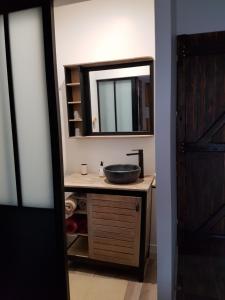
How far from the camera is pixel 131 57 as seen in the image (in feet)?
8.30

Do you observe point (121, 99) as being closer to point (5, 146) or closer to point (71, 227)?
point (71, 227)

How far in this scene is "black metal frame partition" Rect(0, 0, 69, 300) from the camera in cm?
124

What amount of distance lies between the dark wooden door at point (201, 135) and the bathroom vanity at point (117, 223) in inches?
19.6

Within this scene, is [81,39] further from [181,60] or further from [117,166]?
[117,166]

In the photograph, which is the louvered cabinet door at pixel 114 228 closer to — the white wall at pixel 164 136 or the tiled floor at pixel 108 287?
the tiled floor at pixel 108 287

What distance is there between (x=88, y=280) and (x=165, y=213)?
49.6 inches

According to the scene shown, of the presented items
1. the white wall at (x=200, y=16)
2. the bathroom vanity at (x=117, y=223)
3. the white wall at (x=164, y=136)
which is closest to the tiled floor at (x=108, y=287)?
the bathroom vanity at (x=117, y=223)

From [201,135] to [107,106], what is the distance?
1.07 m

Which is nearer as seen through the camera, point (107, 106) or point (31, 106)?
point (31, 106)

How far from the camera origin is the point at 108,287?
2.21 m

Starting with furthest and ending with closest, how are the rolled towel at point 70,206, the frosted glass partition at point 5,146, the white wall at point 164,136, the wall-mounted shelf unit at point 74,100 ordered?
1. the wall-mounted shelf unit at point 74,100
2. the rolled towel at point 70,206
3. the white wall at point 164,136
4. the frosted glass partition at point 5,146

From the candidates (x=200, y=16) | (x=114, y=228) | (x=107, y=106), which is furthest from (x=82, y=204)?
(x=200, y=16)

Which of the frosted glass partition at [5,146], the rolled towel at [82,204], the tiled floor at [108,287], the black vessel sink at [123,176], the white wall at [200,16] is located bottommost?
the tiled floor at [108,287]

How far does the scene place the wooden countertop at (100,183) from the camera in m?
2.19
